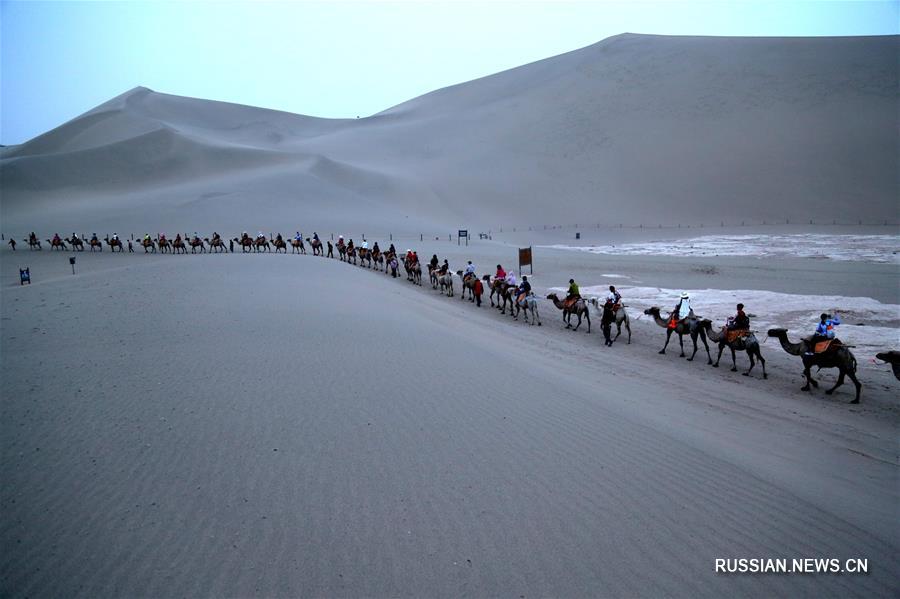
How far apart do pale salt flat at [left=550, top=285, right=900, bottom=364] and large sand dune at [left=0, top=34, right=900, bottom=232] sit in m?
39.9

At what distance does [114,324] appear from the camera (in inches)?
479

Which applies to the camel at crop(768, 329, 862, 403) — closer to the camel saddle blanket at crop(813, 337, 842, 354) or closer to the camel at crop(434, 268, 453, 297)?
the camel saddle blanket at crop(813, 337, 842, 354)

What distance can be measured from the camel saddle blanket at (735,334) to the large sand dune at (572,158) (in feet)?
158

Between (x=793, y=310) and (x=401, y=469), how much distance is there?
18.7 m

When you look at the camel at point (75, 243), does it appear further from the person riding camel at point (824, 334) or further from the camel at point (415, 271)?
the person riding camel at point (824, 334)

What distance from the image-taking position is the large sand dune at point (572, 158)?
2645 inches

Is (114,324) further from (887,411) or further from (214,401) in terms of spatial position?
(887,411)

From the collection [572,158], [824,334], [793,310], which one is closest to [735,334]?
[824,334]

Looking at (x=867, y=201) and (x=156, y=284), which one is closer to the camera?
(x=156, y=284)

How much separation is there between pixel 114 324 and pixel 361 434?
8556 mm

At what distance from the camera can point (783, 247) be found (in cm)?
4200

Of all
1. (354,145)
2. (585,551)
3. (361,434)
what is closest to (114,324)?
(361,434)

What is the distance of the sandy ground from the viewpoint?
178 inches

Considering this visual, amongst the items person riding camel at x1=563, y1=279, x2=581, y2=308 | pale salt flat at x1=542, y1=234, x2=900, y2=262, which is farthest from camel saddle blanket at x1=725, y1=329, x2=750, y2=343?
pale salt flat at x1=542, y1=234, x2=900, y2=262
